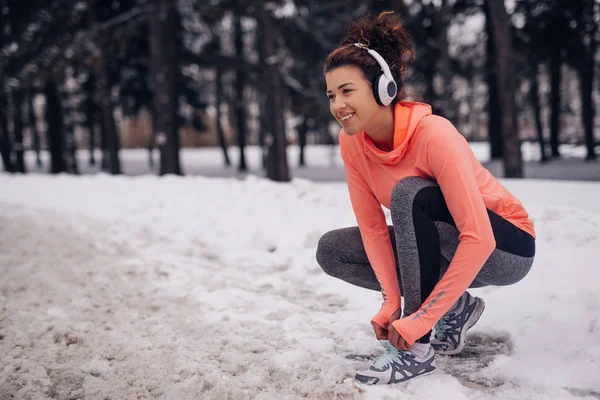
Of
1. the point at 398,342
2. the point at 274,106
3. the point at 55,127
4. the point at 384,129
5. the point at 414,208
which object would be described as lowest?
the point at 398,342

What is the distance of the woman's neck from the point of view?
2.36 meters

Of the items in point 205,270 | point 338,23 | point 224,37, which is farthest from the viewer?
point 224,37

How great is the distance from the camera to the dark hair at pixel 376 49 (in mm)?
2270

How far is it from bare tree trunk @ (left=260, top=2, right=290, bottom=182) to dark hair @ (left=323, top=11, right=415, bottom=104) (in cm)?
1023

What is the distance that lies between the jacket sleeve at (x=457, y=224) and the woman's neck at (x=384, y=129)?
9.4 inches

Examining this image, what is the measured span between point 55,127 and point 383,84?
56.0 ft

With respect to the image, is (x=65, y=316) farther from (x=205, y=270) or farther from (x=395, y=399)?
(x=395, y=399)

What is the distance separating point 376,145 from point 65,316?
7.61ft

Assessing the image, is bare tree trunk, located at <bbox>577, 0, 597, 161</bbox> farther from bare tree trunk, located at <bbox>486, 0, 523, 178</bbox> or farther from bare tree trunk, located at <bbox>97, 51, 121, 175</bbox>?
bare tree trunk, located at <bbox>97, 51, 121, 175</bbox>

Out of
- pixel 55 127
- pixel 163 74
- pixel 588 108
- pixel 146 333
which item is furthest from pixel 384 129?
pixel 588 108

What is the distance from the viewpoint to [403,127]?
231 cm

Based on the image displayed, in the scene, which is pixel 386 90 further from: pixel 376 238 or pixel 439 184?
pixel 376 238

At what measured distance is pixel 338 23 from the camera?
51.9ft

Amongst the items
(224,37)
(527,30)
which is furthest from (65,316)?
(224,37)
